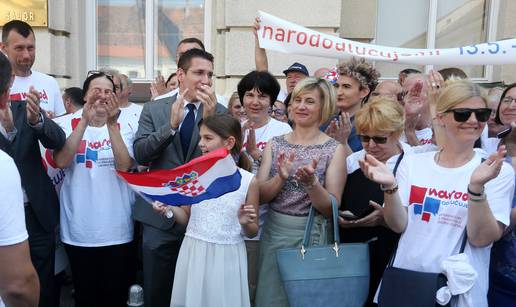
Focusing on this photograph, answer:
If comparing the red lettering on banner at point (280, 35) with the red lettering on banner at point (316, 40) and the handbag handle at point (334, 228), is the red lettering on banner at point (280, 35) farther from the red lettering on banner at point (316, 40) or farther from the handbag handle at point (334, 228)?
the handbag handle at point (334, 228)

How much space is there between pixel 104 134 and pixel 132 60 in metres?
3.58

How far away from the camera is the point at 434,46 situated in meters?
6.34

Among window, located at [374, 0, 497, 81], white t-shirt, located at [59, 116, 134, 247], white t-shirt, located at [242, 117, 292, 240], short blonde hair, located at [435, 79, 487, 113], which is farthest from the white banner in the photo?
window, located at [374, 0, 497, 81]

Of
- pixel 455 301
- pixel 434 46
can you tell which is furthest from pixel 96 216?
pixel 434 46

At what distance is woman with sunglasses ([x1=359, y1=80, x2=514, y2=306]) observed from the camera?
6.95ft

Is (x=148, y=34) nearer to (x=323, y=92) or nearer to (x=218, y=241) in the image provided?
(x=323, y=92)

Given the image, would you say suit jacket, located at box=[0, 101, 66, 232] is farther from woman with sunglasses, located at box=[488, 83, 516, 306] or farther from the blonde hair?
woman with sunglasses, located at box=[488, 83, 516, 306]

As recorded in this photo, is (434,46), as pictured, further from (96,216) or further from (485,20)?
(96,216)

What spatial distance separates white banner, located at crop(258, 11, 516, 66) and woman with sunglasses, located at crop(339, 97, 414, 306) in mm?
754

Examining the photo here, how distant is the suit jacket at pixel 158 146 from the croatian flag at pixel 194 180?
0.35m

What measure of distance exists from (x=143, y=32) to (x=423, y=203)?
17.2 ft

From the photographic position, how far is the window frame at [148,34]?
20.5 ft

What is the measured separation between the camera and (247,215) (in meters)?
2.55

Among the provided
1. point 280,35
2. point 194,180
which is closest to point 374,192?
point 194,180
